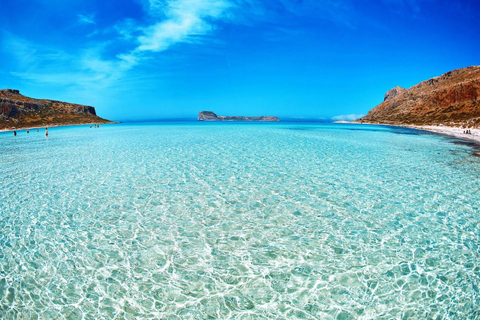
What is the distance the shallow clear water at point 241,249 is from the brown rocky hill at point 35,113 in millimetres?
120421

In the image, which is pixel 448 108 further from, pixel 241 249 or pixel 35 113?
pixel 35 113

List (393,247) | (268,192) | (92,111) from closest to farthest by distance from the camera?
(393,247) < (268,192) < (92,111)

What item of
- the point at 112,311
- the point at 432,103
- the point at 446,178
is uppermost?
the point at 432,103

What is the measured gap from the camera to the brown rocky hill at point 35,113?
365ft

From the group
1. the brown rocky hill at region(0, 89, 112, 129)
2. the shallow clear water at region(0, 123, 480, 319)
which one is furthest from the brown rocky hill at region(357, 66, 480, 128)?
the brown rocky hill at region(0, 89, 112, 129)

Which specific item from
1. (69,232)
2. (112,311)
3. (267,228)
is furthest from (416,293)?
(69,232)

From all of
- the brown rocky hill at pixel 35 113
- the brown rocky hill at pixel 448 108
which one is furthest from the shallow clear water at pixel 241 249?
the brown rocky hill at pixel 35 113

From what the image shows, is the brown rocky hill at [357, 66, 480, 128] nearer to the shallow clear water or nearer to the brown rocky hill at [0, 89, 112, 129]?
the shallow clear water

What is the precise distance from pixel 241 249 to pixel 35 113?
511ft

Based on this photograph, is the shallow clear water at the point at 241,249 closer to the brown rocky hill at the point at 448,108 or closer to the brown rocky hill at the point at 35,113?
the brown rocky hill at the point at 448,108

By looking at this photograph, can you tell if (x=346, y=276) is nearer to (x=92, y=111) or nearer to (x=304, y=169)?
(x=304, y=169)

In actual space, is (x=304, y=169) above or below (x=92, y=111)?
below

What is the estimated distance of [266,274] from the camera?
6.79 m

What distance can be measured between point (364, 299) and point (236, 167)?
48.3 ft
